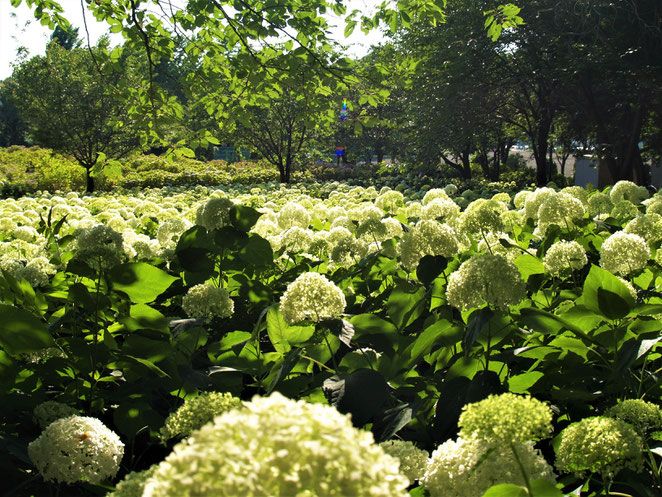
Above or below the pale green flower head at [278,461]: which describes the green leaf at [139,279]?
below

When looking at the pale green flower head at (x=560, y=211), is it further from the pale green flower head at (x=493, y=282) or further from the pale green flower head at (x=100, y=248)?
the pale green flower head at (x=100, y=248)

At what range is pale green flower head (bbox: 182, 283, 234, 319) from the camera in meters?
2.22

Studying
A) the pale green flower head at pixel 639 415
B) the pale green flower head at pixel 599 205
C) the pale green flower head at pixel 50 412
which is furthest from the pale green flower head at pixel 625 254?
the pale green flower head at pixel 50 412

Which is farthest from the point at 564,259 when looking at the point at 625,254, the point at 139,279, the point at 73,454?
the point at 73,454

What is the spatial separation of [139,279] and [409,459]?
3.98 feet

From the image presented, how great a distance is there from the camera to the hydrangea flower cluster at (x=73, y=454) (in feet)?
4.32

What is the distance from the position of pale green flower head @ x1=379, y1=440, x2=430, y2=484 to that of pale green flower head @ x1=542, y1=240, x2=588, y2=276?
1379 millimetres

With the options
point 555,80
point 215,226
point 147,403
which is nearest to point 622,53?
point 555,80

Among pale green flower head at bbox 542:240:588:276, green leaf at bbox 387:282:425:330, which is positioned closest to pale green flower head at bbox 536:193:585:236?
pale green flower head at bbox 542:240:588:276

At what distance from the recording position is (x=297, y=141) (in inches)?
1016

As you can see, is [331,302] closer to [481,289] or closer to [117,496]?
[481,289]

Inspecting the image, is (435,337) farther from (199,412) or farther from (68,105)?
(68,105)

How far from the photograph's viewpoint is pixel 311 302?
6.01 feet

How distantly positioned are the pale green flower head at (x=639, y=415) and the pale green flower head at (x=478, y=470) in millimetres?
276
